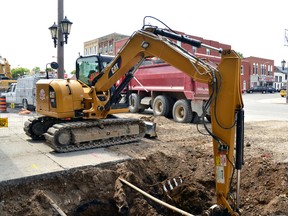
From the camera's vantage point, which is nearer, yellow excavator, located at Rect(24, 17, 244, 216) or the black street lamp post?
yellow excavator, located at Rect(24, 17, 244, 216)

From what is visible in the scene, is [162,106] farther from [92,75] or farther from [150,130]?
[92,75]

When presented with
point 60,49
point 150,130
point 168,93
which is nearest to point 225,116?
point 150,130

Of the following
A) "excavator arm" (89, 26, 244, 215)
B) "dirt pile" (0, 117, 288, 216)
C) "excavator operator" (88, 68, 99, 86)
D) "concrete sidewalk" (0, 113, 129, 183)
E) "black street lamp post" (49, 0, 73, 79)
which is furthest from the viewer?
"black street lamp post" (49, 0, 73, 79)

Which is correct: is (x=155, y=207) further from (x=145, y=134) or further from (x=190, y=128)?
(x=190, y=128)

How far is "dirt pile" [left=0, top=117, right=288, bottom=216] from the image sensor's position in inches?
197

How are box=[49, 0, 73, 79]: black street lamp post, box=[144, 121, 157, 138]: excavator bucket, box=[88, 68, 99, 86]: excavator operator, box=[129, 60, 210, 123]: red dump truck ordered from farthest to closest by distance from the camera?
box=[129, 60, 210, 123]: red dump truck → box=[49, 0, 73, 79]: black street lamp post → box=[144, 121, 157, 138]: excavator bucket → box=[88, 68, 99, 86]: excavator operator

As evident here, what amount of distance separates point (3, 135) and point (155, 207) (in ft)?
19.9

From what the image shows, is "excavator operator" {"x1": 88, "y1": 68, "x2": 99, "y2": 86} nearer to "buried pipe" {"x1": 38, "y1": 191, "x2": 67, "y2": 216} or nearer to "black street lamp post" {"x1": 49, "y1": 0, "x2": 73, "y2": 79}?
"black street lamp post" {"x1": 49, "y1": 0, "x2": 73, "y2": 79}

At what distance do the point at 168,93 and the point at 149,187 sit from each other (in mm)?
8476

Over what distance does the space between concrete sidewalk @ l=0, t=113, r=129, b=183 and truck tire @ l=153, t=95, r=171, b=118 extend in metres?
6.56

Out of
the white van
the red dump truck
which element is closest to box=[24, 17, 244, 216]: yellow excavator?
the red dump truck

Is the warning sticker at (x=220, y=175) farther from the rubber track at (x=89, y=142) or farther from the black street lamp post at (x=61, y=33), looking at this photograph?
the black street lamp post at (x=61, y=33)

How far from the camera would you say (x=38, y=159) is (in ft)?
21.6

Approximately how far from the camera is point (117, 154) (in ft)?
23.1
